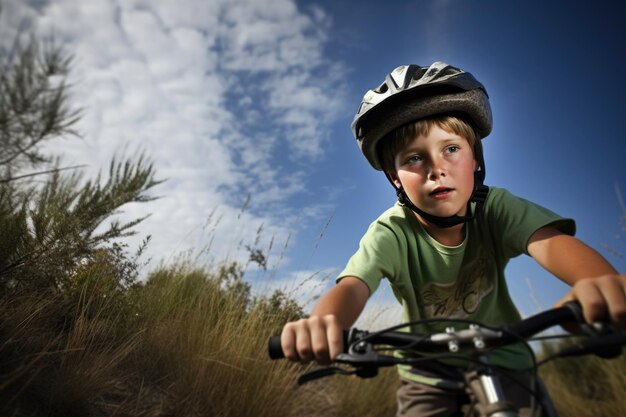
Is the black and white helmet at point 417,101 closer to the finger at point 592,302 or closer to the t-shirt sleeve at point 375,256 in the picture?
the t-shirt sleeve at point 375,256

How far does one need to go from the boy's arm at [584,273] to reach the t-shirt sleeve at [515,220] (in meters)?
0.04

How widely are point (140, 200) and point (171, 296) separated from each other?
1.46 meters

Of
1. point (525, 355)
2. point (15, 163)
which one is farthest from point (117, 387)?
point (525, 355)

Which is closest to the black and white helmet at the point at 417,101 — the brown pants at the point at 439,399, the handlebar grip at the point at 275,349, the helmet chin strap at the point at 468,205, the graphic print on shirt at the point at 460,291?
the helmet chin strap at the point at 468,205

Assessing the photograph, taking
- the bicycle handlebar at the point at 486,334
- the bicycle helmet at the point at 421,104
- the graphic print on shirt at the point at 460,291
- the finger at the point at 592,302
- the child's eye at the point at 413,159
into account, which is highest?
the bicycle helmet at the point at 421,104

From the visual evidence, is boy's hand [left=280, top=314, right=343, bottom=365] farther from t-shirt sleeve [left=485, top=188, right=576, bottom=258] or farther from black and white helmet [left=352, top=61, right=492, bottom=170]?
black and white helmet [left=352, top=61, right=492, bottom=170]

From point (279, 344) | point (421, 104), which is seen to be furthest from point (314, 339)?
point (421, 104)

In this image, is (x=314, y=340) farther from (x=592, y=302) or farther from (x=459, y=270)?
(x=459, y=270)

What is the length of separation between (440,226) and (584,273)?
31.7 inches

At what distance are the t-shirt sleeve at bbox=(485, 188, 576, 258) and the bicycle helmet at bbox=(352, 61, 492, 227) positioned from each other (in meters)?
0.11

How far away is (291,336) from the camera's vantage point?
116 cm

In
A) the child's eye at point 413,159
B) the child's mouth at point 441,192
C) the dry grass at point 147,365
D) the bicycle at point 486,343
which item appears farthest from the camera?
the dry grass at point 147,365

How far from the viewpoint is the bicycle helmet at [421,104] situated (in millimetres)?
2560

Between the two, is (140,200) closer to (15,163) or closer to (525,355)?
(15,163)
